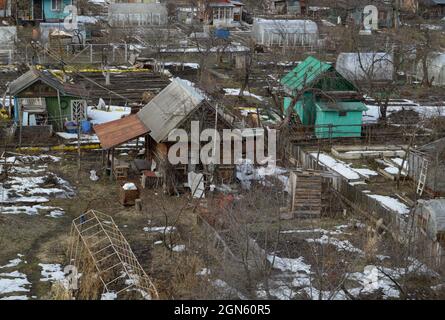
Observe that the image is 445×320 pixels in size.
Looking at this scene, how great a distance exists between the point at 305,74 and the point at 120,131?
688cm

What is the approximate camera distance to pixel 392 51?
36031mm

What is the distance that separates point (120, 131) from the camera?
859 inches

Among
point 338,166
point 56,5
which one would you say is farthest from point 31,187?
point 56,5

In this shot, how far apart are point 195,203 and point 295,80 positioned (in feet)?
28.3

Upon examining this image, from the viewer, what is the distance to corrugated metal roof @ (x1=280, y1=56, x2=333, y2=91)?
25391 millimetres

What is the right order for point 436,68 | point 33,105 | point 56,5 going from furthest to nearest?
point 56,5 < point 436,68 < point 33,105

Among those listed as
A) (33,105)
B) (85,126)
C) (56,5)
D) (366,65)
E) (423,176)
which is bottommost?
(423,176)

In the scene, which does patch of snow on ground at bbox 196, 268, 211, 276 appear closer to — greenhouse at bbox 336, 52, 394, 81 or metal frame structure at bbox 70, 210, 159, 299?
metal frame structure at bbox 70, 210, 159, 299

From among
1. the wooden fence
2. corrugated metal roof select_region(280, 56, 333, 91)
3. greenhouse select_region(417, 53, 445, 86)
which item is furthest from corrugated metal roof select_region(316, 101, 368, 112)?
greenhouse select_region(417, 53, 445, 86)

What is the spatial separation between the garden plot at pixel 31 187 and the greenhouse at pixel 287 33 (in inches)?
879

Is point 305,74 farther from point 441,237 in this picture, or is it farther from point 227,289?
point 227,289

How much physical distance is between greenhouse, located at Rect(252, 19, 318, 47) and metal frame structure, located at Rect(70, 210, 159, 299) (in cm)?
2681

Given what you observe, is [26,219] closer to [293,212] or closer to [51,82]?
[293,212]
